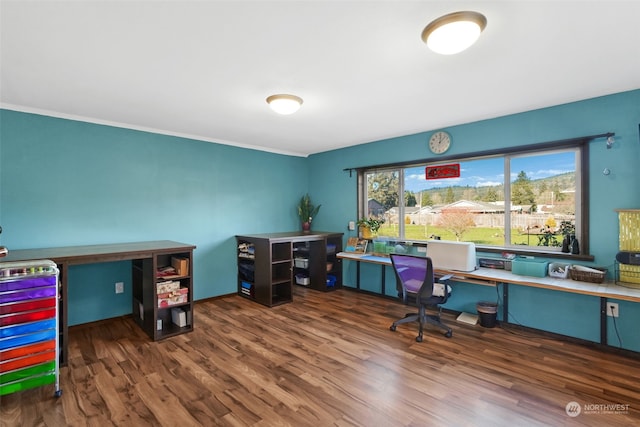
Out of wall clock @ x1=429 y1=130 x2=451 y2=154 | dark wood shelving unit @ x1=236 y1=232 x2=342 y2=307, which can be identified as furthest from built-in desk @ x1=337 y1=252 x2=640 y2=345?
dark wood shelving unit @ x1=236 y1=232 x2=342 y2=307

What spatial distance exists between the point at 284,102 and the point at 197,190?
219 cm

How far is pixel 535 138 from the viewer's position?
10.5ft

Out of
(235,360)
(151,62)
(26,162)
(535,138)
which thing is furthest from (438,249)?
(26,162)

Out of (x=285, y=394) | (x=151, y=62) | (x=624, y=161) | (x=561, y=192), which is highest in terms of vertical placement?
(x=151, y=62)

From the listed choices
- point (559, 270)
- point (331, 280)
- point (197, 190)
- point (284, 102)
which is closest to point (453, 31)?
point (284, 102)

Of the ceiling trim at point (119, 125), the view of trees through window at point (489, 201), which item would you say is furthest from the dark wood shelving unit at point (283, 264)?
the ceiling trim at point (119, 125)

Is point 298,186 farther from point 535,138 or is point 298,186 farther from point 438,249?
point 535,138

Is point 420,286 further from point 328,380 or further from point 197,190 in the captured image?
point 197,190

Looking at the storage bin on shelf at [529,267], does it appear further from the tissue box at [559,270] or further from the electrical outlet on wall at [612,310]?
the electrical outlet on wall at [612,310]

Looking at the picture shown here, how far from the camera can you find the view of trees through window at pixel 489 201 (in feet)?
10.5

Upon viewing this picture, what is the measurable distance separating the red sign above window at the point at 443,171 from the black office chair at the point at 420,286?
1.45 metres

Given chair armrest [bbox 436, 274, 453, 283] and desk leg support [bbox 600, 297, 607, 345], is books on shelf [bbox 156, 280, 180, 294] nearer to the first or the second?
chair armrest [bbox 436, 274, 453, 283]

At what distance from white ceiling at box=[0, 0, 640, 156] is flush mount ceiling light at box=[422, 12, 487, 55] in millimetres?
40

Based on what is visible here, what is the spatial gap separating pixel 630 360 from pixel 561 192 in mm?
1628
